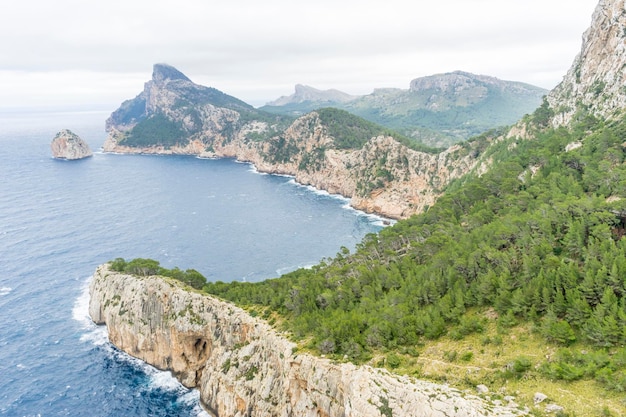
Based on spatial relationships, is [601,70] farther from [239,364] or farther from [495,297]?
[239,364]

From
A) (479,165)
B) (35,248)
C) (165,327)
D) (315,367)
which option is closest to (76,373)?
(165,327)

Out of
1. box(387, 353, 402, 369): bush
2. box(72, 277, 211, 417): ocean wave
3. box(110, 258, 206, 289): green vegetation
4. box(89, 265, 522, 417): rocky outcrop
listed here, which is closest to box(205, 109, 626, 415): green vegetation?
box(387, 353, 402, 369): bush

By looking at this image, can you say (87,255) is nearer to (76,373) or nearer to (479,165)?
(76,373)

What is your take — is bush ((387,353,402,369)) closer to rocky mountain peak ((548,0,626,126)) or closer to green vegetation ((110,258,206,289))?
green vegetation ((110,258,206,289))

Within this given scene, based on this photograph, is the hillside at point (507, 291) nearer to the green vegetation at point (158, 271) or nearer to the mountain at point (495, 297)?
the mountain at point (495, 297)

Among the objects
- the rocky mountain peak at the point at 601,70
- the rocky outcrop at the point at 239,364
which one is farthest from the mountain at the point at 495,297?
the rocky mountain peak at the point at 601,70

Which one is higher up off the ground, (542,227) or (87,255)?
(542,227)

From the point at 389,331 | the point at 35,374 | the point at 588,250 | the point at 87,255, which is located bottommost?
the point at 35,374
